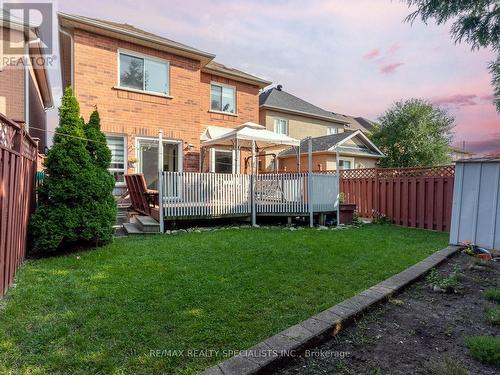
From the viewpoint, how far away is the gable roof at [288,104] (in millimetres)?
20970

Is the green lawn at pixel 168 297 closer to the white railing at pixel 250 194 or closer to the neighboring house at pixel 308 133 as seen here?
the white railing at pixel 250 194

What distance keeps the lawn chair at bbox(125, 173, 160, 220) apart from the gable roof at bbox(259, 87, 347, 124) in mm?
13319

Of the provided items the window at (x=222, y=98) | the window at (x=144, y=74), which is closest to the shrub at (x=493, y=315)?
the window at (x=144, y=74)

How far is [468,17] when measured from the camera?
15.0 ft

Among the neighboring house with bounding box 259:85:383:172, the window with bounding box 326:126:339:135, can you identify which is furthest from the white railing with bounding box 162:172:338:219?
the window with bounding box 326:126:339:135

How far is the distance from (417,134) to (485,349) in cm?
2064

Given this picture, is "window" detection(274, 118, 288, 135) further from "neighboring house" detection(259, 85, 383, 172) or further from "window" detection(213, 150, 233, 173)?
"window" detection(213, 150, 233, 173)

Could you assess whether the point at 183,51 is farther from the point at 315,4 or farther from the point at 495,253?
the point at 495,253

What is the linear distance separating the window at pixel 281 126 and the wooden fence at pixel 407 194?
10.3 meters

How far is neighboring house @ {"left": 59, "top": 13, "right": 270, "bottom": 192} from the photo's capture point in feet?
29.9

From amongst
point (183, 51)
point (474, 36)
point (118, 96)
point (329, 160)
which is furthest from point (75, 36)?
point (329, 160)

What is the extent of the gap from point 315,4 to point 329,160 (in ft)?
41.9

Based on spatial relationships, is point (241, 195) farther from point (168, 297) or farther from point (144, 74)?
point (144, 74)

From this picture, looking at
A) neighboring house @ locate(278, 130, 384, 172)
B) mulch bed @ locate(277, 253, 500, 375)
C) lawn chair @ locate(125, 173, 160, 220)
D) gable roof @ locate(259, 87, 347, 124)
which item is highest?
gable roof @ locate(259, 87, 347, 124)
